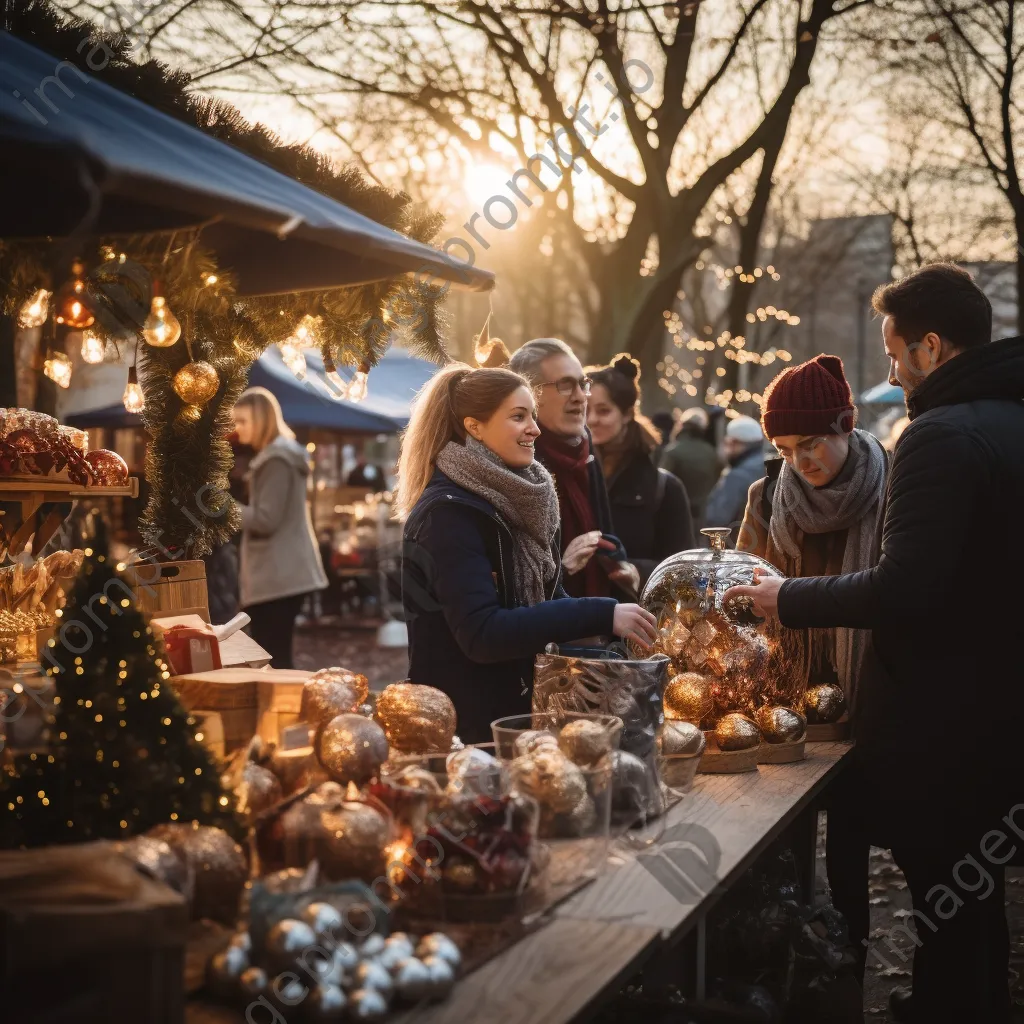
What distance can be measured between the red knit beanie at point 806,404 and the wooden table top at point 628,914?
1.07m

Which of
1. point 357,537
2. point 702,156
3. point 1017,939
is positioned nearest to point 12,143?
point 1017,939

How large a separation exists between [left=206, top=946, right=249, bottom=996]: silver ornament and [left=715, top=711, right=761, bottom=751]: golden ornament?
1.62 m

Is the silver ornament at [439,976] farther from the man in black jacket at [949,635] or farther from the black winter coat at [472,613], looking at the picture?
the man in black jacket at [949,635]

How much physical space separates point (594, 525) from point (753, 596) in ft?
4.15

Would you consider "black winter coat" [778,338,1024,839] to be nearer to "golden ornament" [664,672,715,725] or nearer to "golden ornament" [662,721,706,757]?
"golden ornament" [664,672,715,725]

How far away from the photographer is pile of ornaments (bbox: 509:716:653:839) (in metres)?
1.93

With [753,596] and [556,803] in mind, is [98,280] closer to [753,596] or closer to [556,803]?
[556,803]

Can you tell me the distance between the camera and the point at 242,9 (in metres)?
7.31

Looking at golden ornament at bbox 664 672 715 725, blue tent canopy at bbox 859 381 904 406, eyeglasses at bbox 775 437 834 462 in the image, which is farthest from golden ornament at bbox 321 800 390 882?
blue tent canopy at bbox 859 381 904 406

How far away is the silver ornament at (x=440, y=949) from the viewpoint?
60.9 inches

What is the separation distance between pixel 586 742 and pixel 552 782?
0.19 meters

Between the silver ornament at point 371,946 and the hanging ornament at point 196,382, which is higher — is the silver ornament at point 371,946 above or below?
below

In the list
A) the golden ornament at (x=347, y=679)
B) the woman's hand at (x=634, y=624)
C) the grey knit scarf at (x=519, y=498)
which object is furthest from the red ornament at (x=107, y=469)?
the woman's hand at (x=634, y=624)

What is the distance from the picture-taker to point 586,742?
210cm
